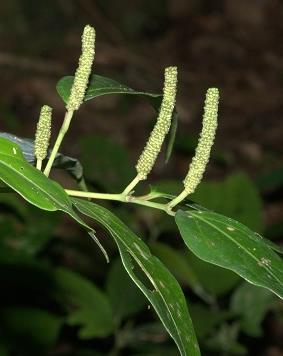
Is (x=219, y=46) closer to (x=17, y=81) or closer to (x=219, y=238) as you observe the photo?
(x=17, y=81)

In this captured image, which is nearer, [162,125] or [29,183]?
[29,183]

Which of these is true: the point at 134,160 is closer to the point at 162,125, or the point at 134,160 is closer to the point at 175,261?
the point at 175,261

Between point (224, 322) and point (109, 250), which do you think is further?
point (109, 250)

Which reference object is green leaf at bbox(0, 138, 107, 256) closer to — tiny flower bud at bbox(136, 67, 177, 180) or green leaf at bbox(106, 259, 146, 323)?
tiny flower bud at bbox(136, 67, 177, 180)

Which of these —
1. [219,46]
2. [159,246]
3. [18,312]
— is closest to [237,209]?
[159,246]

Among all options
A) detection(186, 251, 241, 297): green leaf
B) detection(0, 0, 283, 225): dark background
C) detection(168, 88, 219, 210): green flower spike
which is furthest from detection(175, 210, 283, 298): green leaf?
detection(0, 0, 283, 225): dark background

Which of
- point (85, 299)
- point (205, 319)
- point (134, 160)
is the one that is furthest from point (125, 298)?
point (134, 160)

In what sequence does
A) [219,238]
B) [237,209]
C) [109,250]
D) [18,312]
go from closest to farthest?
1. [219,238]
2. [18,312]
3. [237,209]
4. [109,250]
